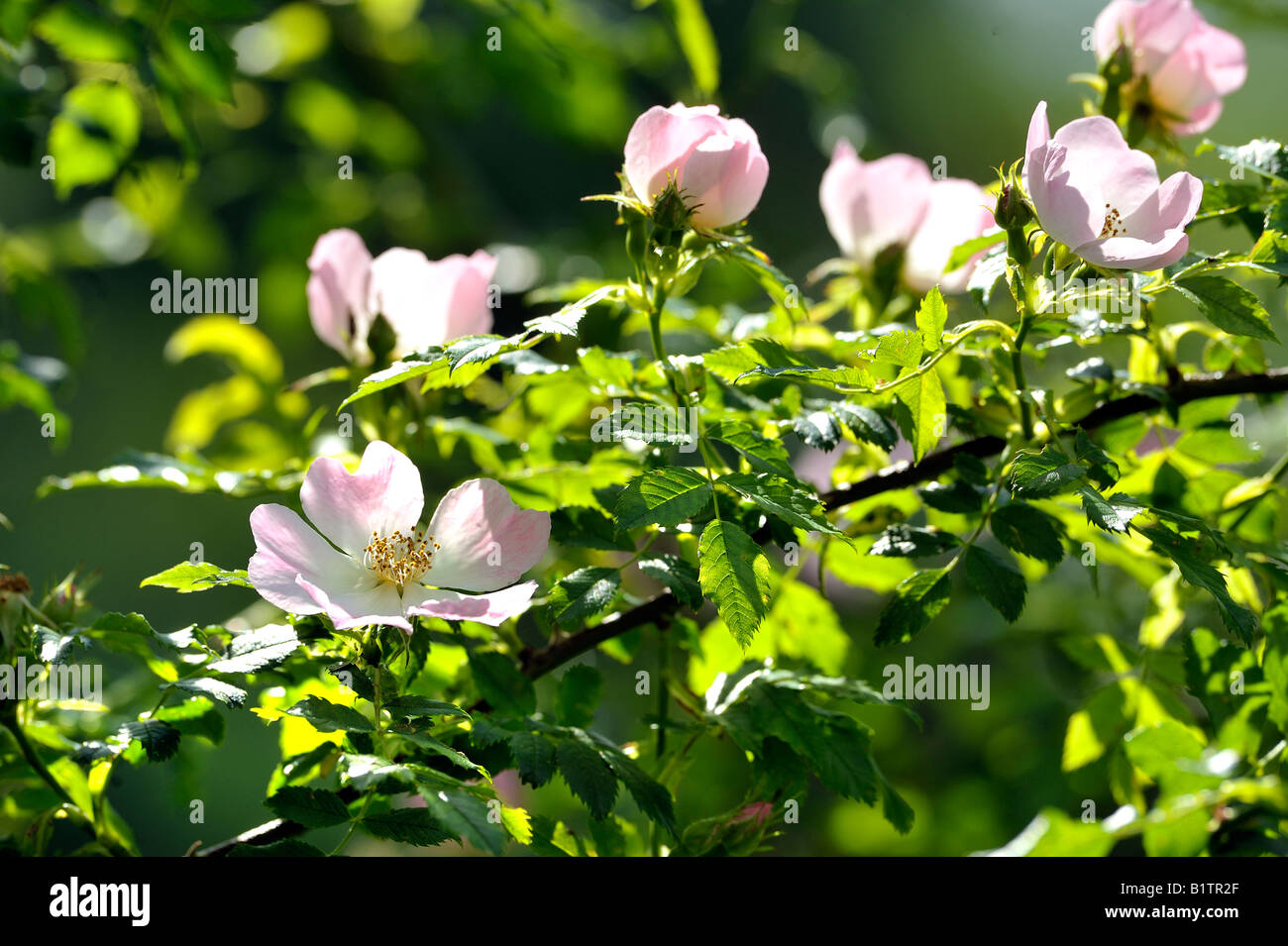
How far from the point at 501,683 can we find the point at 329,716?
0.18 metres

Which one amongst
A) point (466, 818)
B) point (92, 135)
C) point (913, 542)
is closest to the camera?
point (466, 818)

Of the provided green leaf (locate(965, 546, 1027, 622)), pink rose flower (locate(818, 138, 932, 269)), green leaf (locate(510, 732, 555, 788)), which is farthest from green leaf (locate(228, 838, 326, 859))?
pink rose flower (locate(818, 138, 932, 269))

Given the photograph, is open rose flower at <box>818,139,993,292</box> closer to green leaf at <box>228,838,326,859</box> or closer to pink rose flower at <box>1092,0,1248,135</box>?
pink rose flower at <box>1092,0,1248,135</box>

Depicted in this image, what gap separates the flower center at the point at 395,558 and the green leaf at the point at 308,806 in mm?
136

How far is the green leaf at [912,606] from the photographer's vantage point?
73 centimetres

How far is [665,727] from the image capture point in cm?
77

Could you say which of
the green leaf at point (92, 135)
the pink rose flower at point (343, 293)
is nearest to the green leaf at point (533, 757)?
the pink rose flower at point (343, 293)

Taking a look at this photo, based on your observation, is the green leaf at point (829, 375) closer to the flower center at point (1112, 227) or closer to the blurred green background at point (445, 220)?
the flower center at point (1112, 227)

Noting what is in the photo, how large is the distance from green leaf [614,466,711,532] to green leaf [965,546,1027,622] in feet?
0.64

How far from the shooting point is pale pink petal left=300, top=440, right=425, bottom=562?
28.2 inches

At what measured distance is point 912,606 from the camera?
74cm

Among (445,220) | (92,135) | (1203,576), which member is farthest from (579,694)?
(445,220)

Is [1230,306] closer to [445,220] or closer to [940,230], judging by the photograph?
[940,230]
